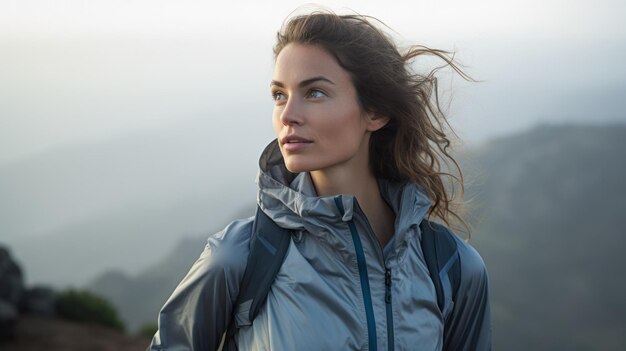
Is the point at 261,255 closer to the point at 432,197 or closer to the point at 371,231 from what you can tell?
the point at 371,231

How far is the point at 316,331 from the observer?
3014mm

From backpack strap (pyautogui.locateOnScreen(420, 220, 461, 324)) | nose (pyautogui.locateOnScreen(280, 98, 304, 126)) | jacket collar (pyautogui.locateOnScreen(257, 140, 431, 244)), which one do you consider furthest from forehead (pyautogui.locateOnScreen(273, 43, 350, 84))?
backpack strap (pyautogui.locateOnScreen(420, 220, 461, 324))

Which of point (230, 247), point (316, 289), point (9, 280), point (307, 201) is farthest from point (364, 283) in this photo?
point (9, 280)

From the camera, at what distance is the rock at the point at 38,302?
50.1 feet

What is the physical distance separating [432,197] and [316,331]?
3.70ft

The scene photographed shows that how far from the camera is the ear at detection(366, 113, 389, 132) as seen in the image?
354 cm

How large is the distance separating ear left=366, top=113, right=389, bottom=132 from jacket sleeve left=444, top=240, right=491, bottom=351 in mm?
717

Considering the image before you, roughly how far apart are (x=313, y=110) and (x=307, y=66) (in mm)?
215

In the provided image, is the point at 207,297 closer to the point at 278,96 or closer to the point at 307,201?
the point at 307,201

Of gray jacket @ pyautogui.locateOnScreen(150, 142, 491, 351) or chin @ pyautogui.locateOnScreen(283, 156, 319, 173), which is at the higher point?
chin @ pyautogui.locateOnScreen(283, 156, 319, 173)

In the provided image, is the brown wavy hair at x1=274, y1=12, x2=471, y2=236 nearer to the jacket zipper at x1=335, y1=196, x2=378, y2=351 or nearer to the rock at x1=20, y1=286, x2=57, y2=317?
the jacket zipper at x1=335, y1=196, x2=378, y2=351

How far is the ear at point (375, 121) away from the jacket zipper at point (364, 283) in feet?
1.74

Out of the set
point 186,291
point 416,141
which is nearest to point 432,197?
point 416,141

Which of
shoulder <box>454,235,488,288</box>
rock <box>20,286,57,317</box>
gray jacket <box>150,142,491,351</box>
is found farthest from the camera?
rock <box>20,286,57,317</box>
